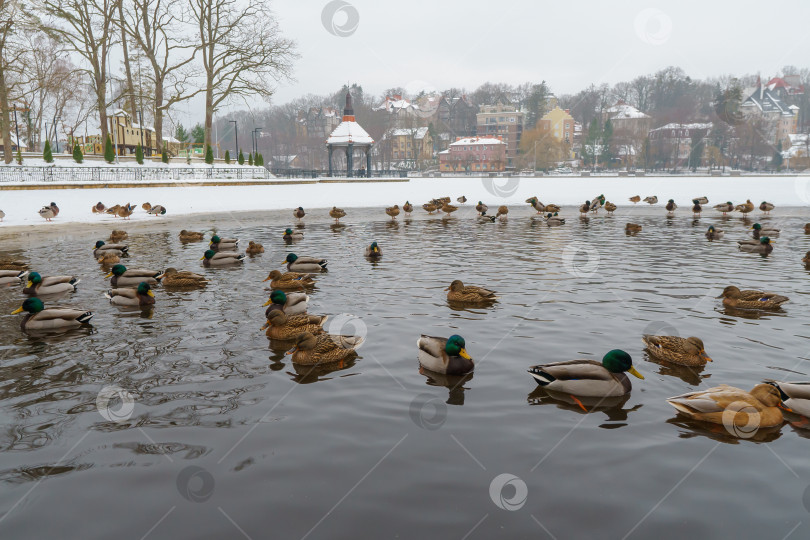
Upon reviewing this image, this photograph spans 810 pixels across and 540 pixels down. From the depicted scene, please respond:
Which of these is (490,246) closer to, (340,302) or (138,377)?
(340,302)

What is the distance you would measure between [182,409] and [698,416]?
5095mm

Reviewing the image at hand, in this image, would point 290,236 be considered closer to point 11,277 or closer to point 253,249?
point 253,249

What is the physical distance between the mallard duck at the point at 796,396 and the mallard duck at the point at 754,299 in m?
4.42

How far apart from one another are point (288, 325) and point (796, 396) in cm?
598

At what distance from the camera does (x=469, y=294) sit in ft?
31.7

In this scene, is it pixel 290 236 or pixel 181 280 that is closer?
pixel 181 280

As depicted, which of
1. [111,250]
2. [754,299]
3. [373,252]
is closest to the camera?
[754,299]

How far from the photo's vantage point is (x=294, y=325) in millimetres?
7684

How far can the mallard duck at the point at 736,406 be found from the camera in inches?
198

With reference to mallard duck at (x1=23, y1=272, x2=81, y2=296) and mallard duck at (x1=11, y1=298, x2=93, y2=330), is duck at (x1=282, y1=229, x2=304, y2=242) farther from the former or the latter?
mallard duck at (x1=11, y1=298, x2=93, y2=330)

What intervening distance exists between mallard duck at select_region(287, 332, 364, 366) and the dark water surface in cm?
16

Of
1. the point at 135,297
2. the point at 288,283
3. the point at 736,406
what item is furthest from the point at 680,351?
the point at 135,297

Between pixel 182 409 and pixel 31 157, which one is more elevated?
pixel 31 157

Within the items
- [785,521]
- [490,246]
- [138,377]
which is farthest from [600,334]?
[490,246]
